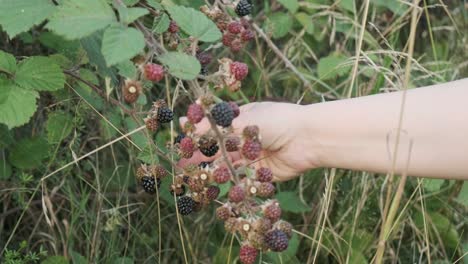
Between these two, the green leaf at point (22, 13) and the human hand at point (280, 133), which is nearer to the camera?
the green leaf at point (22, 13)

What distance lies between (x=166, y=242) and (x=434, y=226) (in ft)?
2.09

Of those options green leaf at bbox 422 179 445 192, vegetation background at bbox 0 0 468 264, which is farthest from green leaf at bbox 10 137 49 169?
green leaf at bbox 422 179 445 192

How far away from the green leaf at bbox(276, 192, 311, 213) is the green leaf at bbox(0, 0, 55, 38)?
85cm

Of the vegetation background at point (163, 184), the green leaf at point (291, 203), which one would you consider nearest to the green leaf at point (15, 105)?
the vegetation background at point (163, 184)

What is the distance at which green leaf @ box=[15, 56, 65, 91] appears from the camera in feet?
4.23

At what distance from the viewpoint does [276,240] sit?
37.4 inches

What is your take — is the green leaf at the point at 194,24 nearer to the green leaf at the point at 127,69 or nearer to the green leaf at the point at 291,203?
the green leaf at the point at 127,69

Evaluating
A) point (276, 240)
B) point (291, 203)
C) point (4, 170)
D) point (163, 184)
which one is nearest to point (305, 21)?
point (291, 203)

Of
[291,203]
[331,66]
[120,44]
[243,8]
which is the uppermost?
[120,44]

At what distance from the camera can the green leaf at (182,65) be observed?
0.95 meters

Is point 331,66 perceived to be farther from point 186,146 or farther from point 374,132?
point 186,146

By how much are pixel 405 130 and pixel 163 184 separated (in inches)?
22.8

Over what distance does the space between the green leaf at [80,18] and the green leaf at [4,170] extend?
2.20ft

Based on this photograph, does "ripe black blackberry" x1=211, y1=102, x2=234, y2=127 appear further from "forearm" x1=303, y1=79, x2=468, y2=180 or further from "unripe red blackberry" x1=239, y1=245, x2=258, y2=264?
"forearm" x1=303, y1=79, x2=468, y2=180
